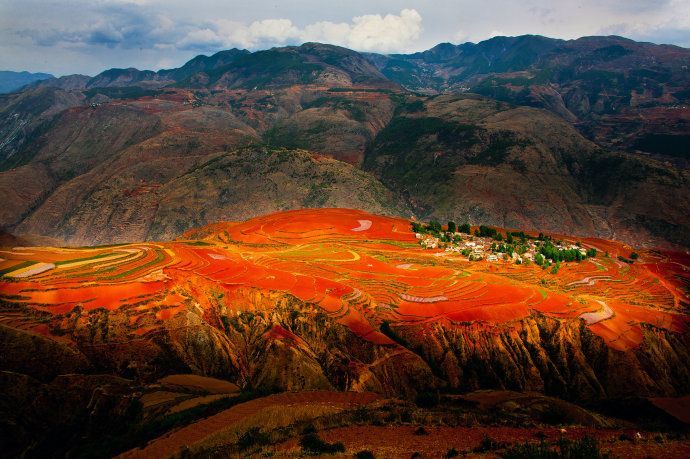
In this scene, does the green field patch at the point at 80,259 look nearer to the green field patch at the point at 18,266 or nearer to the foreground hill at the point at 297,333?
the foreground hill at the point at 297,333

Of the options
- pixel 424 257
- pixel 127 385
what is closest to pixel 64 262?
pixel 127 385

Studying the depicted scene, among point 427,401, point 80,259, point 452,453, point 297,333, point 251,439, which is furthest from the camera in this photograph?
point 80,259

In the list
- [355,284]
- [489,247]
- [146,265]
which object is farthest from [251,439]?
[489,247]

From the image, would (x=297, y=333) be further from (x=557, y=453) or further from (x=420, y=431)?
(x=557, y=453)

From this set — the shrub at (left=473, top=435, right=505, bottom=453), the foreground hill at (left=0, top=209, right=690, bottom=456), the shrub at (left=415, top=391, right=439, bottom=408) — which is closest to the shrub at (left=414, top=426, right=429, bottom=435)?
the shrub at (left=473, top=435, right=505, bottom=453)

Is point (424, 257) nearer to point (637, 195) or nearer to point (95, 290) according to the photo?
point (95, 290)

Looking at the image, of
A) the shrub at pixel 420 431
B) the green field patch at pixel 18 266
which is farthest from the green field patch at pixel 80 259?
the shrub at pixel 420 431

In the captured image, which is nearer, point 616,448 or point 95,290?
point 616,448
